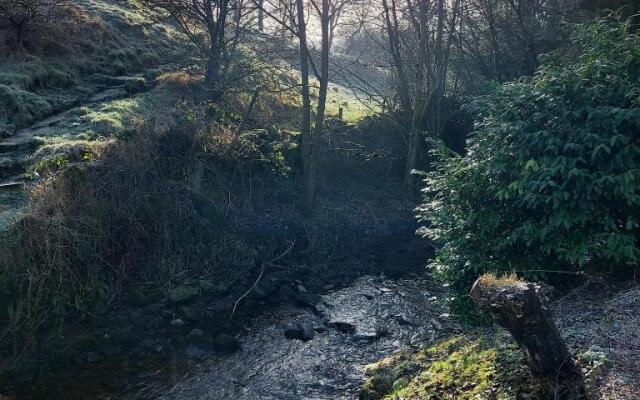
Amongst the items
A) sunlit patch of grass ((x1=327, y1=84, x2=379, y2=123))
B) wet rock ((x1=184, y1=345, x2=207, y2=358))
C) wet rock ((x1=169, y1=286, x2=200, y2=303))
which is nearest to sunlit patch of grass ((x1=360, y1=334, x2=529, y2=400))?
wet rock ((x1=184, y1=345, x2=207, y2=358))

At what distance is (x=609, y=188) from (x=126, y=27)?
2001 cm

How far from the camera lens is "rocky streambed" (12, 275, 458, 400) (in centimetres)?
771

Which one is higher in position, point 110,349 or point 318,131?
point 318,131

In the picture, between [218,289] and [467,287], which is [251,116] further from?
[467,287]

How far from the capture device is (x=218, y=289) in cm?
1159

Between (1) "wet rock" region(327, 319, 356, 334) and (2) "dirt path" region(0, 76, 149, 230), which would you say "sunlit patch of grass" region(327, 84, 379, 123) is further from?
(1) "wet rock" region(327, 319, 356, 334)

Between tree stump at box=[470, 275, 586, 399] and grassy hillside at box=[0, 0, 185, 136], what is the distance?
13000 mm

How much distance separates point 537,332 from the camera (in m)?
4.66

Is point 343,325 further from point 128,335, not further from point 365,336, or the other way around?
point 128,335

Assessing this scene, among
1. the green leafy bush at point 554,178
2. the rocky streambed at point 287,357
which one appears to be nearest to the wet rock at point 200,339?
the rocky streambed at point 287,357

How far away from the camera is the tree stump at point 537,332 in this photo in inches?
181

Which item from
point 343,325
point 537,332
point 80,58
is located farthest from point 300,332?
point 80,58

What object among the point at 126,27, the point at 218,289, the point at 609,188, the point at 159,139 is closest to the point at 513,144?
the point at 609,188

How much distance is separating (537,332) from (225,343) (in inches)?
237
